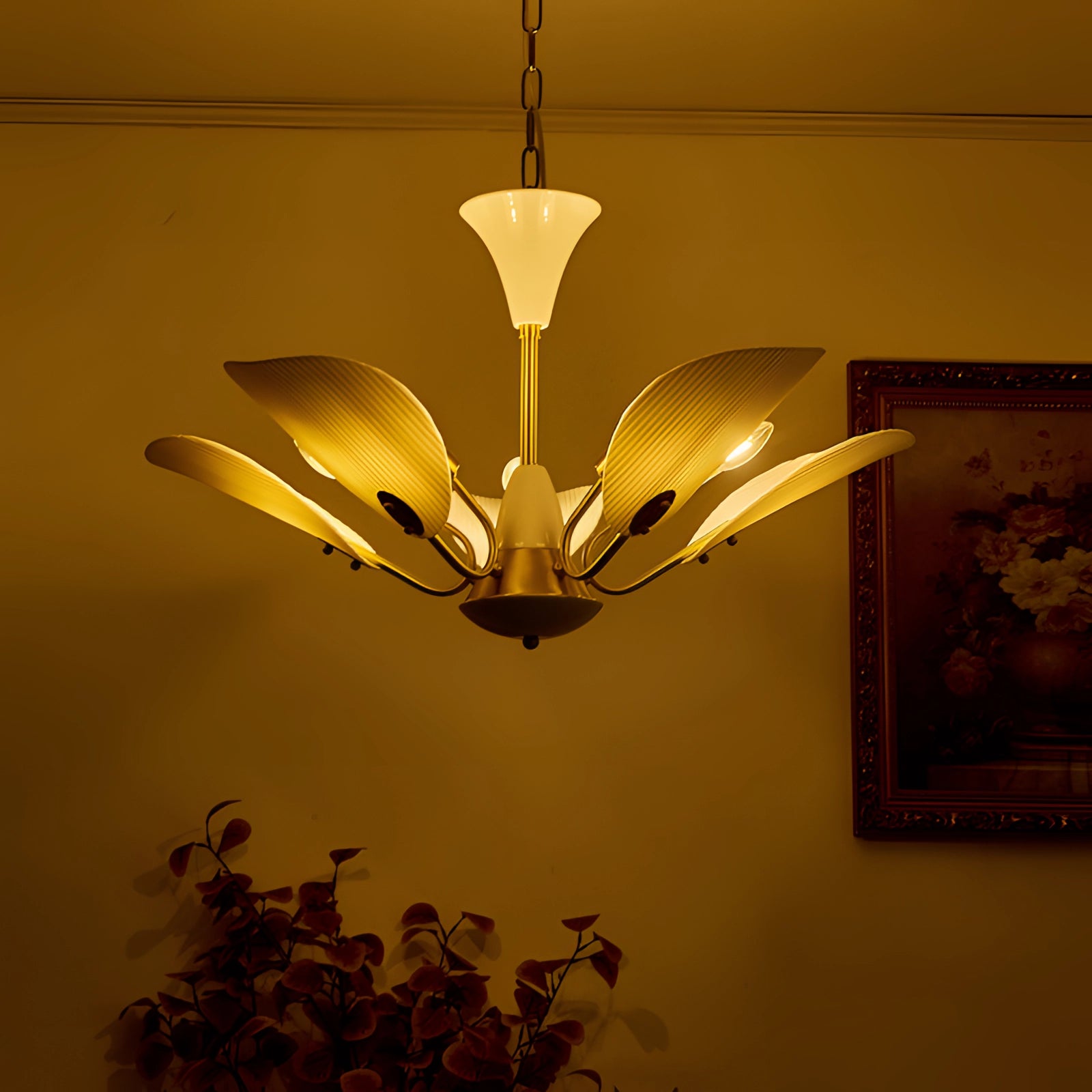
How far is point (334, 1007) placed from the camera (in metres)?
1.81

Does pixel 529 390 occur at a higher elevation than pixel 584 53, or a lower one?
lower

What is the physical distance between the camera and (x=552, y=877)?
194 centimetres

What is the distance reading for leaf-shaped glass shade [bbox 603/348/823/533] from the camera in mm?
912

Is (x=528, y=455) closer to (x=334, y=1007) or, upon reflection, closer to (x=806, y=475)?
(x=806, y=475)

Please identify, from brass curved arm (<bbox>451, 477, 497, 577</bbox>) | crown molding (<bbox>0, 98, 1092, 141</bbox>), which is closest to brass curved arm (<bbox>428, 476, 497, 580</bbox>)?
brass curved arm (<bbox>451, 477, 497, 577</bbox>)

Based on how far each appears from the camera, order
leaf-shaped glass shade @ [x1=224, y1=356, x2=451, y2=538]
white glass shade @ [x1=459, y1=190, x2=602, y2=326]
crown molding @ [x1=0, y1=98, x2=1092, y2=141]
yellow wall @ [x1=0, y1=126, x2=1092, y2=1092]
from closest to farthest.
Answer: leaf-shaped glass shade @ [x1=224, y1=356, x2=451, y2=538], white glass shade @ [x1=459, y1=190, x2=602, y2=326], yellow wall @ [x1=0, y1=126, x2=1092, y2=1092], crown molding @ [x1=0, y1=98, x2=1092, y2=141]

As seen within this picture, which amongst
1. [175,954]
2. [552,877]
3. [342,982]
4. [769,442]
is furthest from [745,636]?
[175,954]

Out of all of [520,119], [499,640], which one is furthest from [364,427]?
[520,119]

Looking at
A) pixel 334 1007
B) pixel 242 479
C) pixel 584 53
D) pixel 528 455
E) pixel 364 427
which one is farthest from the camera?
pixel 584 53

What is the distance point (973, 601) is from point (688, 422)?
1.30 m

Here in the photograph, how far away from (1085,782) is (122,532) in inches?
74.6

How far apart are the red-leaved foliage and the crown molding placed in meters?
1.36

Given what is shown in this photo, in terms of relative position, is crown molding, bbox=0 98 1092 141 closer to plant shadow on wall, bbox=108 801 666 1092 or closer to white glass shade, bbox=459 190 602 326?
white glass shade, bbox=459 190 602 326

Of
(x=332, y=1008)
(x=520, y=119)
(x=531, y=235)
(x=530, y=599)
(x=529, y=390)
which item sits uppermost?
(x=520, y=119)
